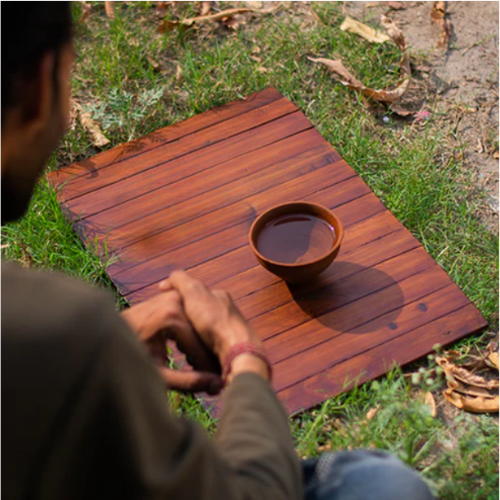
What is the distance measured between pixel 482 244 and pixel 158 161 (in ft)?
5.04

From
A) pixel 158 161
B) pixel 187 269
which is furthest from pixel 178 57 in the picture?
pixel 187 269

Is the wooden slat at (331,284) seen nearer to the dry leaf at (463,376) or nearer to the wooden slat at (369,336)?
the wooden slat at (369,336)

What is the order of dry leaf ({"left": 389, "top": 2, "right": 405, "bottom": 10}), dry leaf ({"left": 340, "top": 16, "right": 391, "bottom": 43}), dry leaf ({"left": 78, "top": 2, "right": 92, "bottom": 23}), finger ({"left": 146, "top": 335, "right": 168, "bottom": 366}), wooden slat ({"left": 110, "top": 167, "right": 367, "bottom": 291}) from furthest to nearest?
dry leaf ({"left": 389, "top": 2, "right": 405, "bottom": 10}) → dry leaf ({"left": 78, "top": 2, "right": 92, "bottom": 23}) → dry leaf ({"left": 340, "top": 16, "right": 391, "bottom": 43}) → wooden slat ({"left": 110, "top": 167, "right": 367, "bottom": 291}) → finger ({"left": 146, "top": 335, "right": 168, "bottom": 366})

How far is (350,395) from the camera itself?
120 inches

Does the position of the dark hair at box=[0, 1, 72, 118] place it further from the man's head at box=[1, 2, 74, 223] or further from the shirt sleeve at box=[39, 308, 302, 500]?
the shirt sleeve at box=[39, 308, 302, 500]

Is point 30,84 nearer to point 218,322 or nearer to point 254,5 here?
point 218,322

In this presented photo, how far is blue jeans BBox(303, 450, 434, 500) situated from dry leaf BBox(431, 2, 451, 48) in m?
2.97

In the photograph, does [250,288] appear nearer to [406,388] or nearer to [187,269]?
[187,269]

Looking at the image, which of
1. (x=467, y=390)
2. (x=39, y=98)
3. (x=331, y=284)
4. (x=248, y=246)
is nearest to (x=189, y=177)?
(x=248, y=246)

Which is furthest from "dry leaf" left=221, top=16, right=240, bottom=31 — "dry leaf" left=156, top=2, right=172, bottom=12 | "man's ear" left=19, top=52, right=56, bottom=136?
"man's ear" left=19, top=52, right=56, bottom=136

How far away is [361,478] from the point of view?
7.19 feet

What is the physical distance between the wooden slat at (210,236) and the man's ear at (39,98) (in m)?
1.80

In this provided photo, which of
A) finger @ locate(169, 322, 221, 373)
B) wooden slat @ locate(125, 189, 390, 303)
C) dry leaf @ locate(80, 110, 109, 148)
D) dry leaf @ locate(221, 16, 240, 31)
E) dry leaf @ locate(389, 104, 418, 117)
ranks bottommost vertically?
dry leaf @ locate(389, 104, 418, 117)

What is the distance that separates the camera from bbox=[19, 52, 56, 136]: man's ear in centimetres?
159
